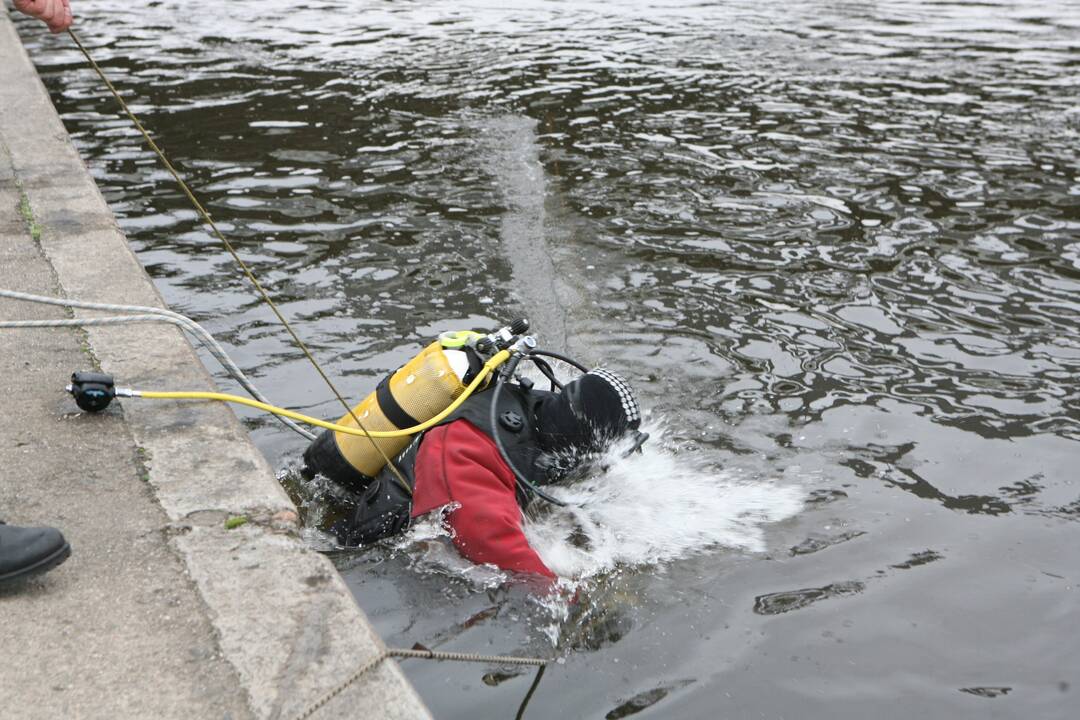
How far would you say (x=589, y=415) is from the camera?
425cm

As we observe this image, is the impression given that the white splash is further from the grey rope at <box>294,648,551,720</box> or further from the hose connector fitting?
the hose connector fitting

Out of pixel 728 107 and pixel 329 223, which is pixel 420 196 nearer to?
pixel 329 223

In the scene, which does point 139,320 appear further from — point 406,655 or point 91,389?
point 406,655

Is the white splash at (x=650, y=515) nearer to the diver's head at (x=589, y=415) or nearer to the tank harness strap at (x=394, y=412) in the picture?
the diver's head at (x=589, y=415)

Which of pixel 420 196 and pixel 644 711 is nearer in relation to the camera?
pixel 644 711

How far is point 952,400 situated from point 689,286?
5.62 feet

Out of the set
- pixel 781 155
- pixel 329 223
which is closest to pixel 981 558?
pixel 329 223

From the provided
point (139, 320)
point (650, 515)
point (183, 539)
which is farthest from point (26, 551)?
point (650, 515)

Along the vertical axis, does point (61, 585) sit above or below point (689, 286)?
above

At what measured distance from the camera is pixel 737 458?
500 cm

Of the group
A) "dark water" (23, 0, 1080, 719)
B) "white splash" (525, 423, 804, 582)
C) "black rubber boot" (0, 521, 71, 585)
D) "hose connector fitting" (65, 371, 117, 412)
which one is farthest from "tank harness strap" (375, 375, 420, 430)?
"black rubber boot" (0, 521, 71, 585)

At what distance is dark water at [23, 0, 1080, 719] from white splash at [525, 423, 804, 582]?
69 mm

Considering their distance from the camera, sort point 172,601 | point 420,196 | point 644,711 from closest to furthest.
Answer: point 172,601, point 644,711, point 420,196

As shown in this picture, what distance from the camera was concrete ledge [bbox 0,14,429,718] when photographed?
2.78 metres
